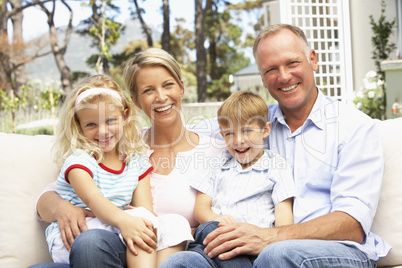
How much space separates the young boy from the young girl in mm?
257

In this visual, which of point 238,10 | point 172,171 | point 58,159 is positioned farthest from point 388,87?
point 238,10

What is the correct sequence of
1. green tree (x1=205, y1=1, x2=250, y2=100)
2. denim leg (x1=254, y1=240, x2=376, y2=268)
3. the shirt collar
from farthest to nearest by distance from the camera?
green tree (x1=205, y1=1, x2=250, y2=100), the shirt collar, denim leg (x1=254, y1=240, x2=376, y2=268)

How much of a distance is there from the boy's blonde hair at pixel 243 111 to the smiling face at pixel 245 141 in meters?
0.02

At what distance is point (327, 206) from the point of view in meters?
1.88

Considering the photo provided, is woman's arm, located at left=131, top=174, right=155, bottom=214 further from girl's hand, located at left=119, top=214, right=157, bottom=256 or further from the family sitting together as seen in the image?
girl's hand, located at left=119, top=214, right=157, bottom=256

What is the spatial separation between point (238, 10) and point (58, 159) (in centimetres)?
1348

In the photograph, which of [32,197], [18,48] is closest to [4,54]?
[18,48]

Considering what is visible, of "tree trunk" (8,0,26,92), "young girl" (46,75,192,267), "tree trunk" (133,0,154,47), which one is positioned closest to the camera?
"young girl" (46,75,192,267)

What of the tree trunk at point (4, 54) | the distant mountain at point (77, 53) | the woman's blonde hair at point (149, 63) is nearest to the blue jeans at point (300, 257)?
A: the woman's blonde hair at point (149, 63)

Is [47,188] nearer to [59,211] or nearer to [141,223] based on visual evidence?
[59,211]

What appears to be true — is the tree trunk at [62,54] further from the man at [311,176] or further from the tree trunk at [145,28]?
the man at [311,176]

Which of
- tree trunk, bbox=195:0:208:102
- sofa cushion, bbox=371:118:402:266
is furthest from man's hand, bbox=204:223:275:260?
tree trunk, bbox=195:0:208:102

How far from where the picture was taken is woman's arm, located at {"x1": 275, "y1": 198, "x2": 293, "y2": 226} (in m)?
1.88

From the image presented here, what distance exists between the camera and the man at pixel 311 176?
1.57 m
